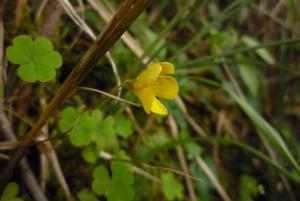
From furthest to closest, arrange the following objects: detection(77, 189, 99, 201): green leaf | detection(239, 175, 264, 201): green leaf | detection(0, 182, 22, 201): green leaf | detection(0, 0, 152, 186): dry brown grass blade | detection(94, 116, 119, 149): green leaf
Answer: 1. detection(239, 175, 264, 201): green leaf
2. detection(94, 116, 119, 149): green leaf
3. detection(77, 189, 99, 201): green leaf
4. detection(0, 182, 22, 201): green leaf
5. detection(0, 0, 152, 186): dry brown grass blade

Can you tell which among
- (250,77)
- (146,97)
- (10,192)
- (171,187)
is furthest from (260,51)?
(10,192)

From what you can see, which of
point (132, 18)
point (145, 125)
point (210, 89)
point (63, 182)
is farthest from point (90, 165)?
point (210, 89)

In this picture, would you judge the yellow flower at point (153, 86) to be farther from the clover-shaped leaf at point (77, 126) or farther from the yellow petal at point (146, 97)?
the clover-shaped leaf at point (77, 126)

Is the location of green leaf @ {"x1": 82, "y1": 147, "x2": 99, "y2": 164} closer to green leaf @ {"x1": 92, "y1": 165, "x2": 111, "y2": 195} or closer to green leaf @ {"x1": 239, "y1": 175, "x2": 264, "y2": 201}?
green leaf @ {"x1": 92, "y1": 165, "x2": 111, "y2": 195}

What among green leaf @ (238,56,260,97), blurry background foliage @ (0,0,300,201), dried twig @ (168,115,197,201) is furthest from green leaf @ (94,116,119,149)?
green leaf @ (238,56,260,97)

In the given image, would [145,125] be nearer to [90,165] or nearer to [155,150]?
[155,150]

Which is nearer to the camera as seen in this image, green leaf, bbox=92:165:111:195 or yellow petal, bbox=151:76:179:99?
yellow petal, bbox=151:76:179:99

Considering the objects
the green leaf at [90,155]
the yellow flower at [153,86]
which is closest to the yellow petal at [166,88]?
the yellow flower at [153,86]
